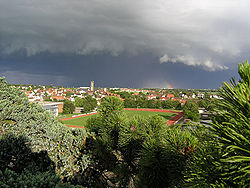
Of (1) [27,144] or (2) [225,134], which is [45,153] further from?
(2) [225,134]

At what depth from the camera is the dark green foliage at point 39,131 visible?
9.44 feet

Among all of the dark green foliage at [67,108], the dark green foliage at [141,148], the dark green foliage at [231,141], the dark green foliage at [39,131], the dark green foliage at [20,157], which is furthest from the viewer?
the dark green foliage at [67,108]

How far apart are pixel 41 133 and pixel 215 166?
319 centimetres

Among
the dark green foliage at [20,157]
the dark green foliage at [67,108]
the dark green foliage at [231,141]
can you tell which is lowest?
the dark green foliage at [20,157]

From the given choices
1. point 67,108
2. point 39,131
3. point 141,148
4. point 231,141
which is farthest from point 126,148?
point 67,108

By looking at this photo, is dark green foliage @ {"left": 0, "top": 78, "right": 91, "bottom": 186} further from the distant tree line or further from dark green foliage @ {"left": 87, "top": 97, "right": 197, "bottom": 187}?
dark green foliage @ {"left": 87, "top": 97, "right": 197, "bottom": 187}

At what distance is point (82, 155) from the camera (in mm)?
3705

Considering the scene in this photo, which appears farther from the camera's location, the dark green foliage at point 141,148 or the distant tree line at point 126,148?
the dark green foliage at point 141,148

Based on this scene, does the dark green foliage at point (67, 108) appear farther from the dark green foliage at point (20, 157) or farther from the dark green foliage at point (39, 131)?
the dark green foliage at point (20, 157)

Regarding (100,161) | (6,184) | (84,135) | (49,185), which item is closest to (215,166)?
(49,185)

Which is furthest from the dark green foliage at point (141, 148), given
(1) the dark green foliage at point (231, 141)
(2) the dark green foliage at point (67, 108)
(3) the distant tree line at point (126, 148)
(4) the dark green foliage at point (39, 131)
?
(2) the dark green foliage at point (67, 108)

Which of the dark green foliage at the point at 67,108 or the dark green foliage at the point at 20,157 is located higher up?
the dark green foliage at the point at 67,108

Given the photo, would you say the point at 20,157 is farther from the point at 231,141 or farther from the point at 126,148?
the point at 231,141

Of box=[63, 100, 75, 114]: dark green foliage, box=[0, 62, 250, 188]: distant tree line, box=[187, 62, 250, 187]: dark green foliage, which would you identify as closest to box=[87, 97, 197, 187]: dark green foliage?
box=[0, 62, 250, 188]: distant tree line
